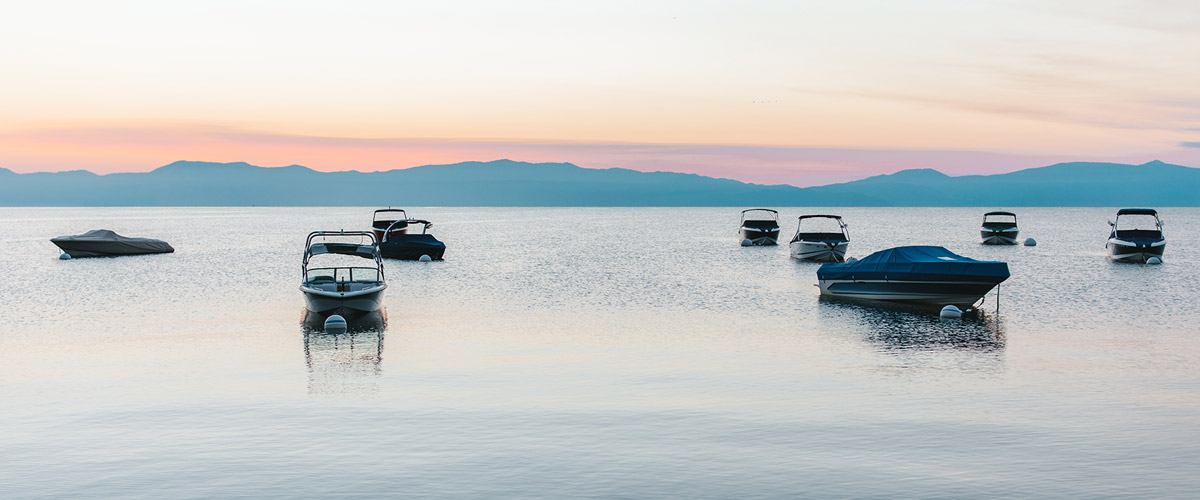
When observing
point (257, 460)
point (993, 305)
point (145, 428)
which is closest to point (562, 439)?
point (257, 460)

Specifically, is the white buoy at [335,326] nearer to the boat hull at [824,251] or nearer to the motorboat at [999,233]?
the boat hull at [824,251]

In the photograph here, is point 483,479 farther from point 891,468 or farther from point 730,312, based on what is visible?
point 730,312

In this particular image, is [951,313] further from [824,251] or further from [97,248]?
[97,248]

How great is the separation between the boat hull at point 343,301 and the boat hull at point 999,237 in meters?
88.3

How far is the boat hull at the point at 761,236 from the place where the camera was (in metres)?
99.1

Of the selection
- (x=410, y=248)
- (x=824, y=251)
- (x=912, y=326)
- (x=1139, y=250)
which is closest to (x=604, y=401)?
(x=912, y=326)

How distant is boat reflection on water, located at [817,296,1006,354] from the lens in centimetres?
2919

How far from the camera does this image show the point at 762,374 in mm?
23672

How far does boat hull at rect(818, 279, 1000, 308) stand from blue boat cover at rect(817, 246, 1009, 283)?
0.74 ft

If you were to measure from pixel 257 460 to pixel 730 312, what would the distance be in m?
26.3

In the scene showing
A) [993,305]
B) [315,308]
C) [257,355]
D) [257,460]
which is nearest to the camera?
[257,460]

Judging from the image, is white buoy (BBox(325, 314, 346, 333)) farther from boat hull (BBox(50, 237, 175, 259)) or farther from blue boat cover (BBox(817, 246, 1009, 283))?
boat hull (BBox(50, 237, 175, 259))

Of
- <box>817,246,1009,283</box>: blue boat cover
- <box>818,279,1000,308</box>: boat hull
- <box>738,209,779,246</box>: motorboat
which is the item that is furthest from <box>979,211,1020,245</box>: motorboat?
<box>818,279,1000,308</box>: boat hull

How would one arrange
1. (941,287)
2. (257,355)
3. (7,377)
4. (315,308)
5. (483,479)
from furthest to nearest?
(941,287) → (315,308) → (257,355) → (7,377) → (483,479)
